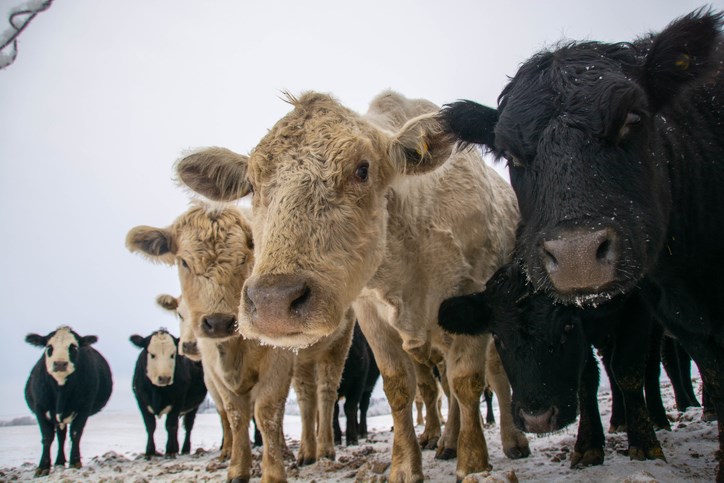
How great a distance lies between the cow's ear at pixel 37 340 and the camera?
33.9 ft

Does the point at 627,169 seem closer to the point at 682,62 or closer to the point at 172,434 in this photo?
the point at 682,62

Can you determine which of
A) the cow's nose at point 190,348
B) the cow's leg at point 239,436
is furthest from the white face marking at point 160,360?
the cow's leg at point 239,436

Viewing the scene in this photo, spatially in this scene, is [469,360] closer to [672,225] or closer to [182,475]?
[672,225]

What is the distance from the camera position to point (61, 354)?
995cm

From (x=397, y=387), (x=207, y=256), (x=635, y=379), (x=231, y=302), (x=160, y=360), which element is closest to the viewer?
(x=635, y=379)

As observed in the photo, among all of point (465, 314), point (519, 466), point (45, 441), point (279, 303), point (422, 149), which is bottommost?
point (519, 466)

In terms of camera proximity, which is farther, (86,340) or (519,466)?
(86,340)

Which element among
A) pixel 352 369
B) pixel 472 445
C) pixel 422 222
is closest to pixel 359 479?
pixel 472 445

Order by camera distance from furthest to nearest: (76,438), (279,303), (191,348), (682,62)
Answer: (76,438), (191,348), (682,62), (279,303)

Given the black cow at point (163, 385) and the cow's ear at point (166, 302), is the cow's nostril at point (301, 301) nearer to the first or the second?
the cow's ear at point (166, 302)

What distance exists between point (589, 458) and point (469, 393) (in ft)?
3.18

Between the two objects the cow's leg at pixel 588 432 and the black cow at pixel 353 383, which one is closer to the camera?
the cow's leg at pixel 588 432

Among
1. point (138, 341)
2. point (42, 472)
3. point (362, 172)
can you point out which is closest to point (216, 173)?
point (362, 172)

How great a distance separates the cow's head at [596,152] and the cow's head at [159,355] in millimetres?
8615
